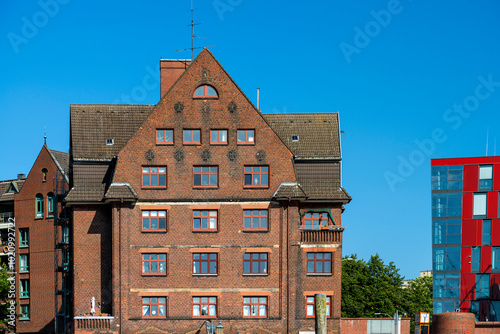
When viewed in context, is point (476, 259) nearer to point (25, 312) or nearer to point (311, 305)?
point (311, 305)

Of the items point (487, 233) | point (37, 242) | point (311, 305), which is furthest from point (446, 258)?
point (37, 242)

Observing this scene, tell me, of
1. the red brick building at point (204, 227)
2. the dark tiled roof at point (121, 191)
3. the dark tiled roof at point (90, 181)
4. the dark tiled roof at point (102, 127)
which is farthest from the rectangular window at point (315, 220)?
the dark tiled roof at point (90, 181)

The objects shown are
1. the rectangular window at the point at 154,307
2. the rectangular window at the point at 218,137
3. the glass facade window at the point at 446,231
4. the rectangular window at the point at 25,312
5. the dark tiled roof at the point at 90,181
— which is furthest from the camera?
the glass facade window at the point at 446,231

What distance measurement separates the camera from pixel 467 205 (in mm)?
113250

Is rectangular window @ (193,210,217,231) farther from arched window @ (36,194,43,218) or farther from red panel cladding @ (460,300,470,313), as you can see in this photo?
red panel cladding @ (460,300,470,313)

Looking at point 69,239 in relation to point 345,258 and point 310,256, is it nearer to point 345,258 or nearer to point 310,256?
point 310,256

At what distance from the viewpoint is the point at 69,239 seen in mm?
78562

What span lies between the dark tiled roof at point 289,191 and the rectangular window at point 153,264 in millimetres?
9815

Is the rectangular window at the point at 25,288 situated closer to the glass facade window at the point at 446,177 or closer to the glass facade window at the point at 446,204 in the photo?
the glass facade window at the point at 446,204

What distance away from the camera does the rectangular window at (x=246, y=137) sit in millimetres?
74269

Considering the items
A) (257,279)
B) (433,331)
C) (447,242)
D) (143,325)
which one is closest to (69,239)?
(143,325)

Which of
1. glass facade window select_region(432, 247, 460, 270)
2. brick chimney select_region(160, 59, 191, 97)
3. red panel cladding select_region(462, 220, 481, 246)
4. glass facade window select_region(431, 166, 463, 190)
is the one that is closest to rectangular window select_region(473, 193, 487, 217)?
red panel cladding select_region(462, 220, 481, 246)

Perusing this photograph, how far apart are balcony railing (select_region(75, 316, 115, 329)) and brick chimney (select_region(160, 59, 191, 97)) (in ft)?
65.5

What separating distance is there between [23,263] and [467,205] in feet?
171
